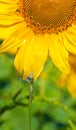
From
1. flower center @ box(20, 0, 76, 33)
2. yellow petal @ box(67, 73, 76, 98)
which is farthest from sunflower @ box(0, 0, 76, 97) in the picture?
yellow petal @ box(67, 73, 76, 98)

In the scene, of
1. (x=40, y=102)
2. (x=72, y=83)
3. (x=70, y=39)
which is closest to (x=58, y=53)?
(x=70, y=39)

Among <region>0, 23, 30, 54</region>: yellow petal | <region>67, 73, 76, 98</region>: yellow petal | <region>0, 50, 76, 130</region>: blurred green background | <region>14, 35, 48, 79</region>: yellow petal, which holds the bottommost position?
<region>0, 50, 76, 130</region>: blurred green background

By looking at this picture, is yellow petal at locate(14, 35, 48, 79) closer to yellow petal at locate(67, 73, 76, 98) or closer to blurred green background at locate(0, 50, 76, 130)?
yellow petal at locate(67, 73, 76, 98)

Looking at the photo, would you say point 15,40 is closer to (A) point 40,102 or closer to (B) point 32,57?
(B) point 32,57

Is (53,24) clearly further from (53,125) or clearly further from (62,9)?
(53,125)

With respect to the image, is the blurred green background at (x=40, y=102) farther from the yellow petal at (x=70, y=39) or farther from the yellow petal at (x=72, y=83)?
the yellow petal at (x=70, y=39)

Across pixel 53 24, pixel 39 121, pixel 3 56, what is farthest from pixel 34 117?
pixel 53 24
